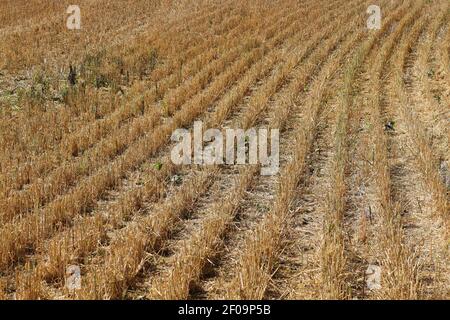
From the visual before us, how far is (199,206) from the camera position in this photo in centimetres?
647

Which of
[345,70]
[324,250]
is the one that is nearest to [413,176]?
[324,250]

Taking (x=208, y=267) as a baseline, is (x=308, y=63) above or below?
above

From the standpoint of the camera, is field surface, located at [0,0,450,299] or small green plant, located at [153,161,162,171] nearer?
field surface, located at [0,0,450,299]

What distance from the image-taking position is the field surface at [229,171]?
5012mm

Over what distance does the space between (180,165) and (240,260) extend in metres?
2.68

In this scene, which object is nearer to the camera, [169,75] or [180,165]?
[180,165]

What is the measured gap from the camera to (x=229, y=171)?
7500mm

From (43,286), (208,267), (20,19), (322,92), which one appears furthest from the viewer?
(20,19)

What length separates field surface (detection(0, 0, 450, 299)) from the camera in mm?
5012

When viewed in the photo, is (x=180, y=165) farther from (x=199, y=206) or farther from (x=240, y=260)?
(x=240, y=260)

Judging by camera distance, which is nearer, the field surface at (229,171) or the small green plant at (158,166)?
the field surface at (229,171)
